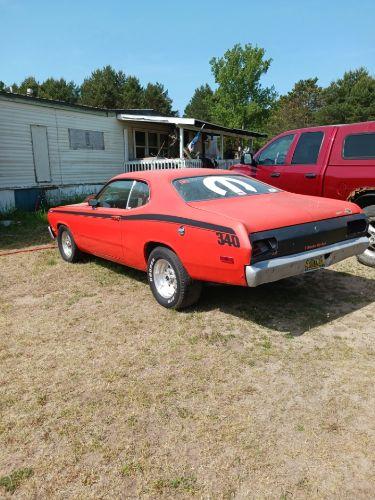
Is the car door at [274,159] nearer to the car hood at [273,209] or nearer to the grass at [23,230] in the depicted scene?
the car hood at [273,209]

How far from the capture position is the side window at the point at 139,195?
487 cm

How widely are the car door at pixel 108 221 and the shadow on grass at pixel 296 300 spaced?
4.51 ft

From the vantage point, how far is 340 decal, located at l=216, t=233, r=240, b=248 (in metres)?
3.52

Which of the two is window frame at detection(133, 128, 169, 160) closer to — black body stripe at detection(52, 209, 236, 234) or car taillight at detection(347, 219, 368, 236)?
black body stripe at detection(52, 209, 236, 234)

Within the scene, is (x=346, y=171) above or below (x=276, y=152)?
below

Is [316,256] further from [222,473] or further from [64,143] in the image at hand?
[64,143]

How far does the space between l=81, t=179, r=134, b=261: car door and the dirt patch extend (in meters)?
0.81

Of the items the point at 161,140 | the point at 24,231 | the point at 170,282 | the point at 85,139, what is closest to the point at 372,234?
the point at 170,282

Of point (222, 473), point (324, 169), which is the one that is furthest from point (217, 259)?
point (324, 169)

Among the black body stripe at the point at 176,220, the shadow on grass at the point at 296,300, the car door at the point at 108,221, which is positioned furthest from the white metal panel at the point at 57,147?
the shadow on grass at the point at 296,300

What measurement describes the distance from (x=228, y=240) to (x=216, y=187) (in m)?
1.30

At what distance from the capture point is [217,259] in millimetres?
3719

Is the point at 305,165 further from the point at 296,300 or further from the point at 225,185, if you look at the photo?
the point at 296,300

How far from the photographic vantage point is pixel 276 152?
283 inches
